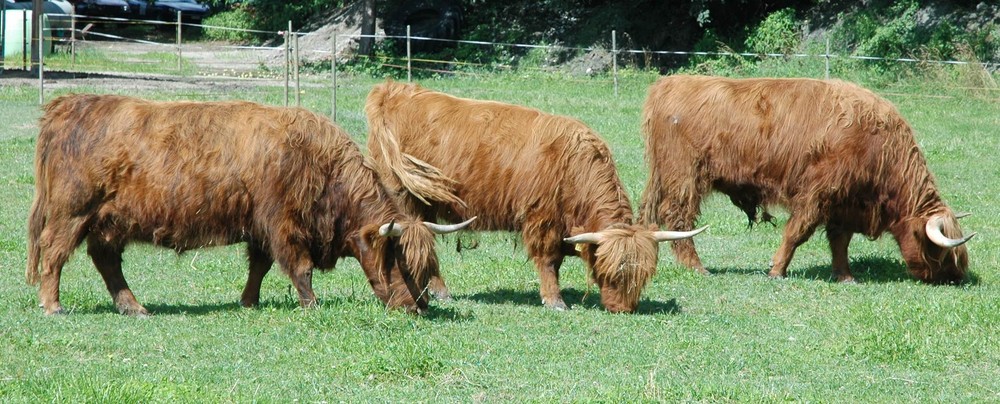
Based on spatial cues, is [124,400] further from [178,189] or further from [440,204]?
[440,204]

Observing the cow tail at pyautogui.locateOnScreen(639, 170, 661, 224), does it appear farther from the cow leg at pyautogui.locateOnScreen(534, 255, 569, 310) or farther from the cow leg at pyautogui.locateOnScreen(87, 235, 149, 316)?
the cow leg at pyautogui.locateOnScreen(87, 235, 149, 316)

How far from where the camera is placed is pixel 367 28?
111 feet

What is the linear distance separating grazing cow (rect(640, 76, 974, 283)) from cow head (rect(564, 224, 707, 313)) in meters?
2.14

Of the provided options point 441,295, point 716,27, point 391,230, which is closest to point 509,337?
point 391,230

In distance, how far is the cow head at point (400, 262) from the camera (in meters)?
8.57

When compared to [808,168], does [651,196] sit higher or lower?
lower

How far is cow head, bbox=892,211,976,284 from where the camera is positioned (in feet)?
35.1

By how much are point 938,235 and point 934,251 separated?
0.22m

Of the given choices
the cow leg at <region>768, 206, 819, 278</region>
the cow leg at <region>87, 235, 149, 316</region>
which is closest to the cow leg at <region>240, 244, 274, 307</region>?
the cow leg at <region>87, 235, 149, 316</region>

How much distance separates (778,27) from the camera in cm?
3061

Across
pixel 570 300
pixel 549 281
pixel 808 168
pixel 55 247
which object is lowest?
pixel 570 300

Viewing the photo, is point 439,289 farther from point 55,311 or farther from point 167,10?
point 167,10

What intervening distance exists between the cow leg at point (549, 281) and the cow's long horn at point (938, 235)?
363 centimetres

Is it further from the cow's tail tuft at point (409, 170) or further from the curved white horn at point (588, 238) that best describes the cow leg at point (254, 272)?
the curved white horn at point (588, 238)
